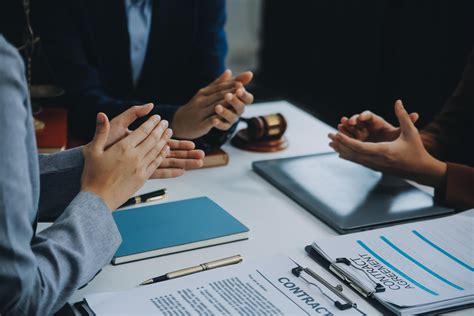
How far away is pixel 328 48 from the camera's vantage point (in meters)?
4.13

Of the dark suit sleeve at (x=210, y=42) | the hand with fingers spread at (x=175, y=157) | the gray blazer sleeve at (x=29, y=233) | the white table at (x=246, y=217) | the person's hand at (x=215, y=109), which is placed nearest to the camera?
the gray blazer sleeve at (x=29, y=233)

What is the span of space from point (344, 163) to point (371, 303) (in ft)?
1.95

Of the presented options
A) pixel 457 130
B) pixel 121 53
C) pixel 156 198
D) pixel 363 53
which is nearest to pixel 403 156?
pixel 457 130

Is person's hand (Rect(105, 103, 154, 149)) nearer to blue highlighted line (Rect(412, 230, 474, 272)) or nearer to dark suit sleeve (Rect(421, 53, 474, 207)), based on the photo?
blue highlighted line (Rect(412, 230, 474, 272))

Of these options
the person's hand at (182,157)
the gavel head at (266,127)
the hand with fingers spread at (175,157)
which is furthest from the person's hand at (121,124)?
the gavel head at (266,127)

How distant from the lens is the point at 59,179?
1.21 m

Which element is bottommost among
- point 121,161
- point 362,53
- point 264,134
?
point 362,53

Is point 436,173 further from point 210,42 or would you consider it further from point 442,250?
point 210,42

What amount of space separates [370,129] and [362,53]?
2292mm

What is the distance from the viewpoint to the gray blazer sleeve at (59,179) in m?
1.21

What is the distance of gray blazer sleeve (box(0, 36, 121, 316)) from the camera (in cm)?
80

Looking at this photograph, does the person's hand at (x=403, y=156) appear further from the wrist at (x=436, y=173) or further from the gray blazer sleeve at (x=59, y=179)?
the gray blazer sleeve at (x=59, y=179)

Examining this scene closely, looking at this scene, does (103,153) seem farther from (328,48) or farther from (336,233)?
(328,48)

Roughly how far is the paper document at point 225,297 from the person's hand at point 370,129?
0.59 m
